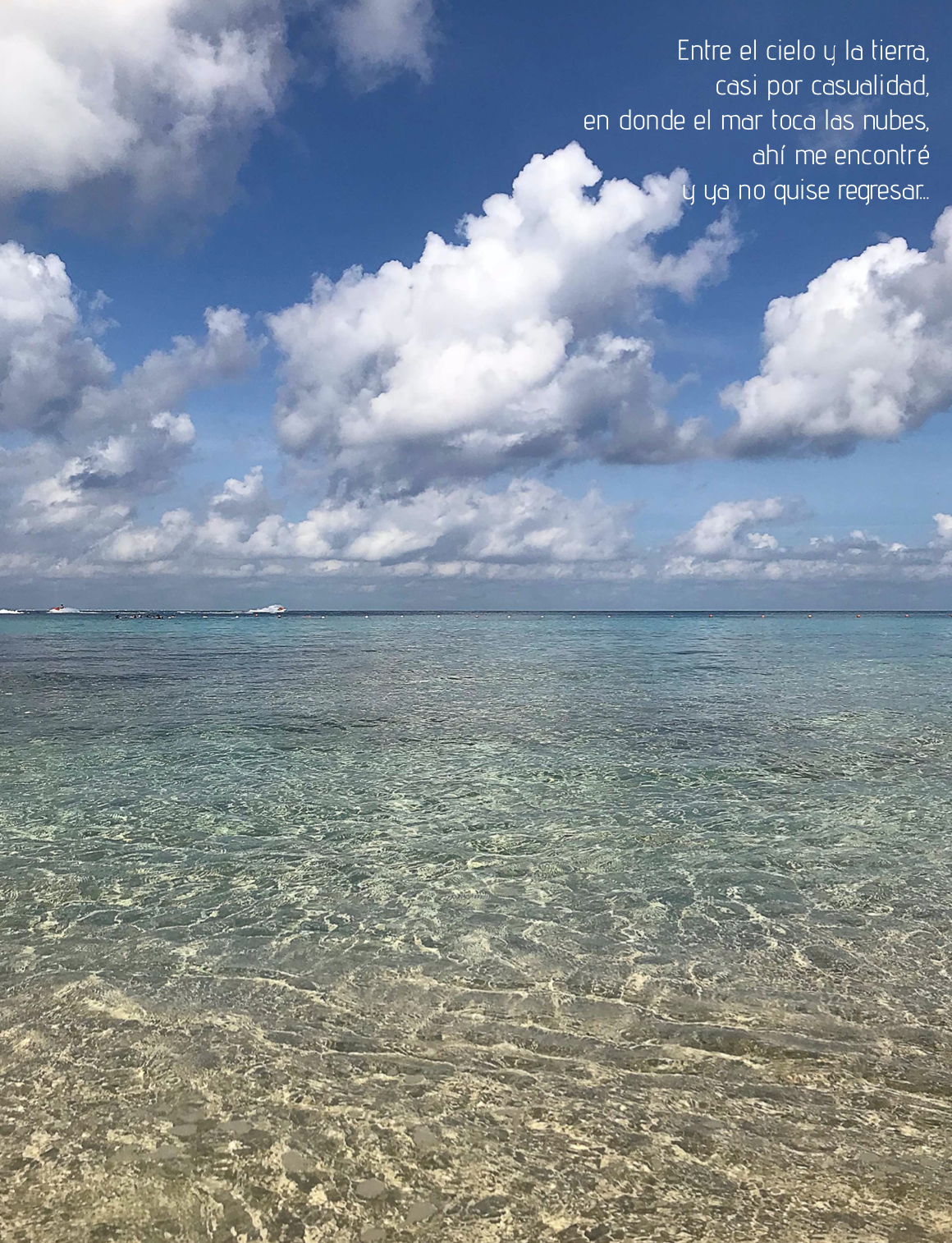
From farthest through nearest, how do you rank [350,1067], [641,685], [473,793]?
[641,685], [473,793], [350,1067]

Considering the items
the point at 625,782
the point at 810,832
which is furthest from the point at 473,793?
the point at 810,832

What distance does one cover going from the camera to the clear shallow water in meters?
4.56

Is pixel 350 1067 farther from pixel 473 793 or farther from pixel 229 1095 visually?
pixel 473 793

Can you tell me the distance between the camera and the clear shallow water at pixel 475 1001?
4.56 metres

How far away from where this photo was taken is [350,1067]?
5812 millimetres

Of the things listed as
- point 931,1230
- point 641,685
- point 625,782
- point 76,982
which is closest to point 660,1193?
point 931,1230

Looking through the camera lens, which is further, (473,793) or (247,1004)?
Answer: (473,793)

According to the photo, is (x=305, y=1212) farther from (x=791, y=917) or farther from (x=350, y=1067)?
(x=791, y=917)

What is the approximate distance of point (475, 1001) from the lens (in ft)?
22.4

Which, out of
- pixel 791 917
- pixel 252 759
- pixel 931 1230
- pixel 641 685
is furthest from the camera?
pixel 641 685

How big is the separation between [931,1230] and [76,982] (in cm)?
706

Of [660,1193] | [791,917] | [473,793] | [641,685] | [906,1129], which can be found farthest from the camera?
[641,685]

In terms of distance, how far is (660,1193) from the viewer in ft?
14.9

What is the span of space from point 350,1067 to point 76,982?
3.14 metres
